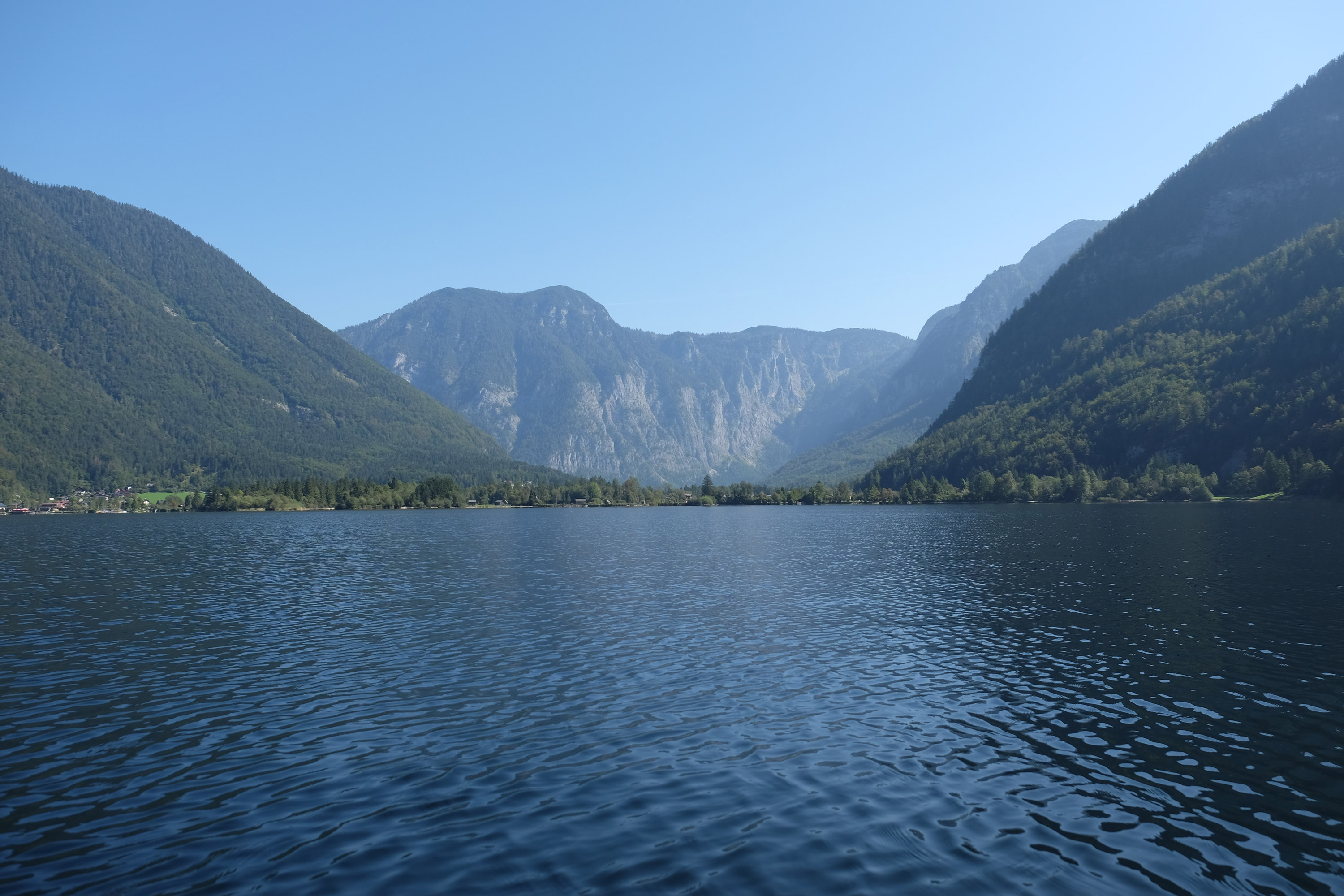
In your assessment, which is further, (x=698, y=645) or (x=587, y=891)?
(x=698, y=645)

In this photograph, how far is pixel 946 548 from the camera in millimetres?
94000

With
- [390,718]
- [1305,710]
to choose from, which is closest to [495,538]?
[390,718]

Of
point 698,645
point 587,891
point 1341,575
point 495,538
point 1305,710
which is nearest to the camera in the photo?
point 587,891

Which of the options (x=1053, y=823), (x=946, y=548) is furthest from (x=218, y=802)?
(x=946, y=548)

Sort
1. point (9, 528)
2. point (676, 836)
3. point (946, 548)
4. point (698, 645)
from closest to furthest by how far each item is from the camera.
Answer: point (676, 836)
point (698, 645)
point (946, 548)
point (9, 528)

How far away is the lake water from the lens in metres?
16.5

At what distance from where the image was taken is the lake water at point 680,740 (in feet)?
54.1

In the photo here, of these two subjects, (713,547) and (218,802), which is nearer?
(218,802)

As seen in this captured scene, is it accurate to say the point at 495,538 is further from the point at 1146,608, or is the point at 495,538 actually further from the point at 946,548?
the point at 1146,608

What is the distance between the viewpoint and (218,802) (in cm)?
1991

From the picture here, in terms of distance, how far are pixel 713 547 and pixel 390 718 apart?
80246mm

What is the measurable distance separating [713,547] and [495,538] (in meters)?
39.6

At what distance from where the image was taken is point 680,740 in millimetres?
24531

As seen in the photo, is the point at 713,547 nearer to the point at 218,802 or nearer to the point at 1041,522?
the point at 1041,522
